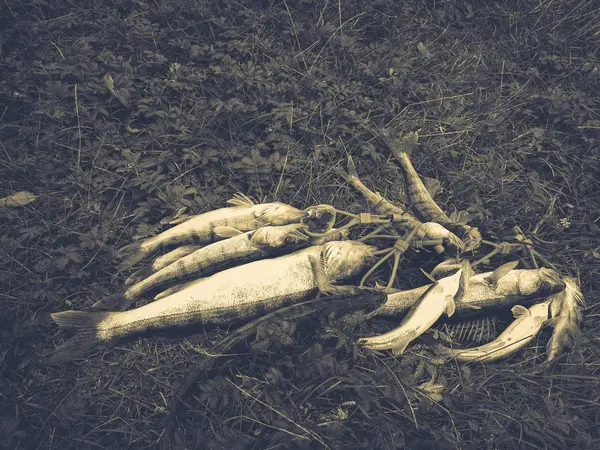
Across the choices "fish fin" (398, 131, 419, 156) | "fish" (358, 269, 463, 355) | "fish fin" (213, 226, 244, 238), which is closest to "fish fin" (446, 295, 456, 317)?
"fish" (358, 269, 463, 355)

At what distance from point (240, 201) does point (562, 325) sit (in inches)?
98.0

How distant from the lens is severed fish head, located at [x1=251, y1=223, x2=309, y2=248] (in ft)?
10.2

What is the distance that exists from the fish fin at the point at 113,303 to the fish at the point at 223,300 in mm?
81

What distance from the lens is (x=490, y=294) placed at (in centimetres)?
329

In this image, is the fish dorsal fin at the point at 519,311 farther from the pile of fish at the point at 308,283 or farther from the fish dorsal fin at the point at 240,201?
the fish dorsal fin at the point at 240,201

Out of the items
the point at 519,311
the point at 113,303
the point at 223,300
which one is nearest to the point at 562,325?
the point at 519,311

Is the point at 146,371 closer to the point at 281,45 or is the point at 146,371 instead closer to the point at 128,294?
the point at 128,294

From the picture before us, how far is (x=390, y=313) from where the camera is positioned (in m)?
3.30

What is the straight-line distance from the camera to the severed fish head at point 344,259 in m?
3.09

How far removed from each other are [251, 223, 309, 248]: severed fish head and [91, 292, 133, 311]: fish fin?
3.14 feet

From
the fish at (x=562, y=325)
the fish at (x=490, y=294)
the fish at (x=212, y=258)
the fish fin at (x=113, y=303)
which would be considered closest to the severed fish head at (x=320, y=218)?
the fish at (x=212, y=258)

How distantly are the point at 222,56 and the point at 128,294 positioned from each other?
7.36 ft

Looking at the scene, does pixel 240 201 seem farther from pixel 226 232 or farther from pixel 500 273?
pixel 500 273

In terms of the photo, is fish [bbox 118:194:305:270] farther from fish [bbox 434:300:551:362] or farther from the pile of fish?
fish [bbox 434:300:551:362]
